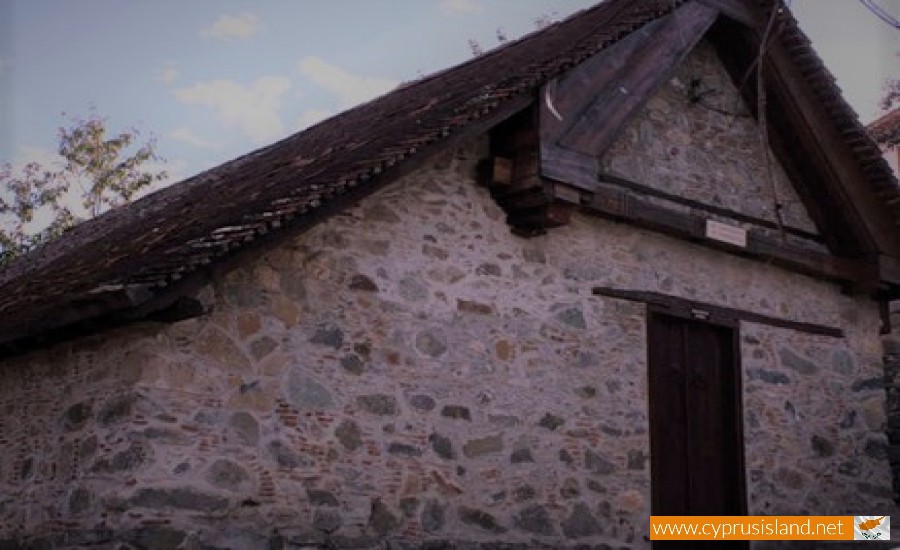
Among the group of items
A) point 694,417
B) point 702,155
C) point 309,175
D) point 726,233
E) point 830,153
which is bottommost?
point 694,417

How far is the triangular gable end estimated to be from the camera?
28.8 feet

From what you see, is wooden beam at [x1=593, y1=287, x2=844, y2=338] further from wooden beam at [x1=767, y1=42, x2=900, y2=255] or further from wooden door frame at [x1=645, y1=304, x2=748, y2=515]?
wooden beam at [x1=767, y1=42, x2=900, y2=255]

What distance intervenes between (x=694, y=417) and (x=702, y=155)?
2367 mm

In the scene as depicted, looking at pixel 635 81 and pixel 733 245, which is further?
pixel 733 245

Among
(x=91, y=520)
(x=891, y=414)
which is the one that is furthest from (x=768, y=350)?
(x=91, y=520)

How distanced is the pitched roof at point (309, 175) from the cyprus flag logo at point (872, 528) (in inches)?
122

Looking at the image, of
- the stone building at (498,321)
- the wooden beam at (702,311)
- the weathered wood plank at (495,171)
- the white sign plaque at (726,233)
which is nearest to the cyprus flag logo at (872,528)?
the stone building at (498,321)

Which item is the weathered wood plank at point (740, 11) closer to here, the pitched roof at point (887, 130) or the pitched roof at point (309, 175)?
the pitched roof at point (309, 175)

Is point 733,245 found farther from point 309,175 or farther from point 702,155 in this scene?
point 309,175

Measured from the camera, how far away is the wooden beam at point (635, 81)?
894 cm

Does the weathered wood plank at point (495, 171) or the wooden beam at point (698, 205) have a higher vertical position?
the wooden beam at point (698, 205)

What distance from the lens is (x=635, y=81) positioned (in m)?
9.33

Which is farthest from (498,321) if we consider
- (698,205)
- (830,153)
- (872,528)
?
(830,153)

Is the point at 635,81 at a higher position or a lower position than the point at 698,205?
higher
